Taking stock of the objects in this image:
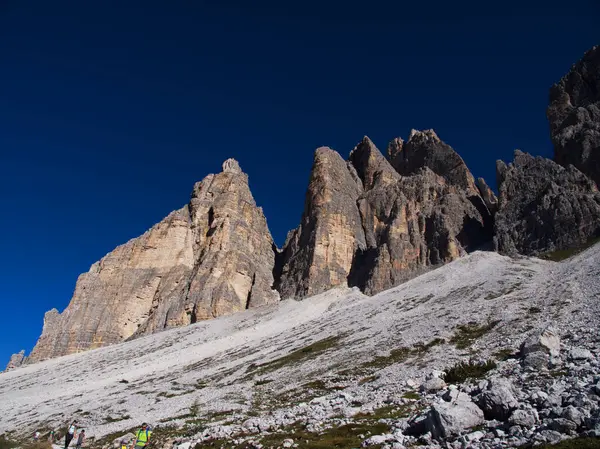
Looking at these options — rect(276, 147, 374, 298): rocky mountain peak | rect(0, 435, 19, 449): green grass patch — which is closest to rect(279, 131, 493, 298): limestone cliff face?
rect(276, 147, 374, 298): rocky mountain peak

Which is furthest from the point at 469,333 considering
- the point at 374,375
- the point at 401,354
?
the point at 374,375

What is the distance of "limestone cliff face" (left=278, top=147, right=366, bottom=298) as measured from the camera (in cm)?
13350

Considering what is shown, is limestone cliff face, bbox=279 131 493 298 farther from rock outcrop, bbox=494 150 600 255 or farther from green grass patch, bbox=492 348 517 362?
green grass patch, bbox=492 348 517 362

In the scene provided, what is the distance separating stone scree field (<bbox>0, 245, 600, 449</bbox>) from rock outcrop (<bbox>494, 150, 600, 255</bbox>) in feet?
43.0

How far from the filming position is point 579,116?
447ft

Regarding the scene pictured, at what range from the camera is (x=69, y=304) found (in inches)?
5866

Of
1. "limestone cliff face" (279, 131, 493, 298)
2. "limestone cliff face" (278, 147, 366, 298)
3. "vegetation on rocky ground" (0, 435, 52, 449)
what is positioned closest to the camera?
"vegetation on rocky ground" (0, 435, 52, 449)

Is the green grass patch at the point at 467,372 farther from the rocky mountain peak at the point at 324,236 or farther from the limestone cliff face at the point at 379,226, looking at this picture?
the rocky mountain peak at the point at 324,236

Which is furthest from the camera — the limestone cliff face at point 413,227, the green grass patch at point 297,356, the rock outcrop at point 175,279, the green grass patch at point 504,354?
the rock outcrop at point 175,279

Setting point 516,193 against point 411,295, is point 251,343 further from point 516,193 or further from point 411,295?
point 516,193

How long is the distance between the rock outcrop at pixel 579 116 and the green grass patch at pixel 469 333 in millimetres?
94928

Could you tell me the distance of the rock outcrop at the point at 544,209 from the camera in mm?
102062

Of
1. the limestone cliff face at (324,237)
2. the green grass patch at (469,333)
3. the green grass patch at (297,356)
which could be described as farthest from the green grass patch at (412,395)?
the limestone cliff face at (324,237)

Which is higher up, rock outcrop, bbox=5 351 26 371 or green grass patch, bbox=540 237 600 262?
rock outcrop, bbox=5 351 26 371
